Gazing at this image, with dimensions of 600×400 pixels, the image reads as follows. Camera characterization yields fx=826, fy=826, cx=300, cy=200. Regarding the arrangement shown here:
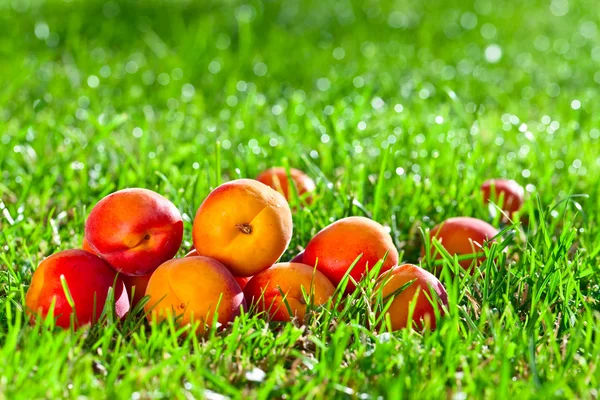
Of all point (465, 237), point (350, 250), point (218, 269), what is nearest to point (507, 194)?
point (465, 237)

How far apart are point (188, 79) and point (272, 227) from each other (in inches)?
100

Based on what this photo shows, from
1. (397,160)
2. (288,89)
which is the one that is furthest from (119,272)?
(288,89)

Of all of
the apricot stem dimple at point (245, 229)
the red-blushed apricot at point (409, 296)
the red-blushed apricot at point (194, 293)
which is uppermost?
the apricot stem dimple at point (245, 229)

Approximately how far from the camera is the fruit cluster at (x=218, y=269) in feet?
6.05

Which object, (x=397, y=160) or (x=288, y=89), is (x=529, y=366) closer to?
(x=397, y=160)

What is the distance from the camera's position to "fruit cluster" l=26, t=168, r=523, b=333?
184cm

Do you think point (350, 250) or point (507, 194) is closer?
point (350, 250)

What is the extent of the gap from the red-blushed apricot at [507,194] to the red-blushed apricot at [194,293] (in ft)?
3.73

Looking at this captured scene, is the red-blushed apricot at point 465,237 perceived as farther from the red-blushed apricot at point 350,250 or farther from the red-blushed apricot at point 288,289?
the red-blushed apricot at point 288,289

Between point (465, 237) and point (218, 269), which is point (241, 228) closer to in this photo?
point (218, 269)

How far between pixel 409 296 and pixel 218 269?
449 mm

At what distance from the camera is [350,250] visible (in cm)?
204

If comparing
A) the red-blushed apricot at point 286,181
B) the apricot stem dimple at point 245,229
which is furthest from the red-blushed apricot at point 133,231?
the red-blushed apricot at point 286,181

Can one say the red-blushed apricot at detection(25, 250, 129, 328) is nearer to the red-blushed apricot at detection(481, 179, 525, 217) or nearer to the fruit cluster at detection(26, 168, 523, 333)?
the fruit cluster at detection(26, 168, 523, 333)
